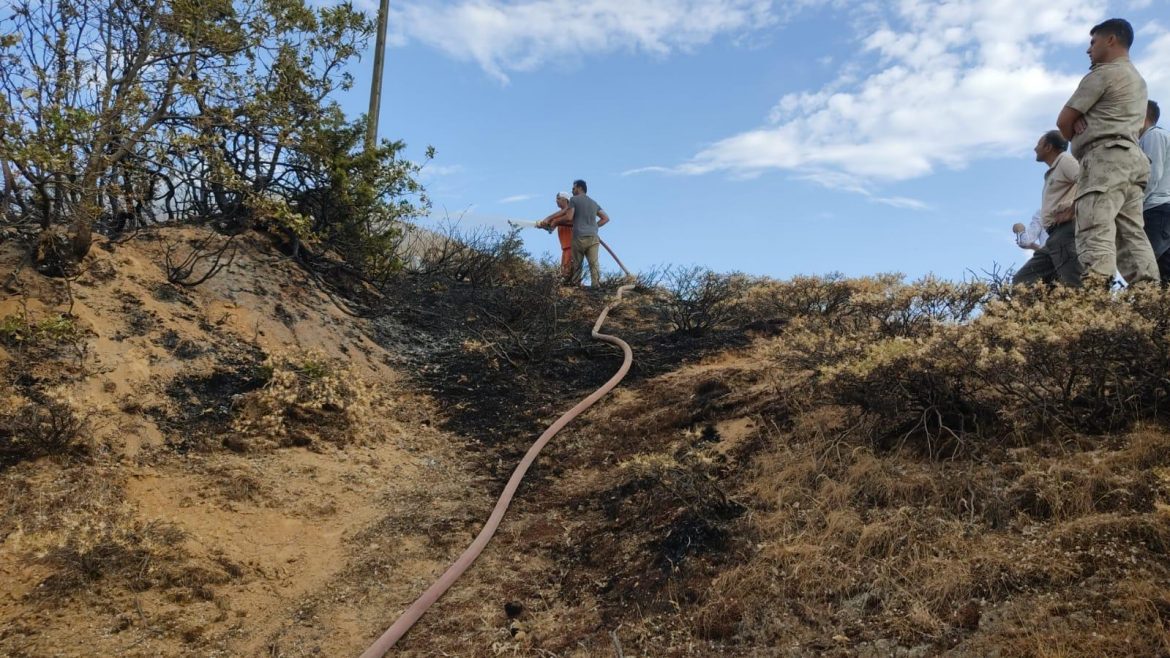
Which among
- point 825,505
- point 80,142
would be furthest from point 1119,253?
point 80,142

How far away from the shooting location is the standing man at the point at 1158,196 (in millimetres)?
5348

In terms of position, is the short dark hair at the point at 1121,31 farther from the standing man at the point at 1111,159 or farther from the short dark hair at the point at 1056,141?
the short dark hair at the point at 1056,141

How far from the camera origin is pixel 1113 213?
4781 mm

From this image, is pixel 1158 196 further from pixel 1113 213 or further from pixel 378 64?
pixel 378 64

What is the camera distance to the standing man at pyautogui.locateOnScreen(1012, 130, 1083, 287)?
5395mm

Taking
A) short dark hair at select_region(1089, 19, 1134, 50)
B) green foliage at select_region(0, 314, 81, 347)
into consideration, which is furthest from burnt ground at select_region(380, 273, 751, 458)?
short dark hair at select_region(1089, 19, 1134, 50)

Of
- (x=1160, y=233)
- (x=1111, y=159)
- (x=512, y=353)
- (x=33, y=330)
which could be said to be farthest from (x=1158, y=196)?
(x=33, y=330)

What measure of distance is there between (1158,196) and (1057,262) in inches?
29.2

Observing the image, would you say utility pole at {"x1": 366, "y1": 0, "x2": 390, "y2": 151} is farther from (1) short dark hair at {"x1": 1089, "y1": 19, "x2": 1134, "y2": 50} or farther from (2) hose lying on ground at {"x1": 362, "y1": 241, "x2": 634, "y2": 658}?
(1) short dark hair at {"x1": 1089, "y1": 19, "x2": 1134, "y2": 50}

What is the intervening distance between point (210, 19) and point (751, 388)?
5.56m

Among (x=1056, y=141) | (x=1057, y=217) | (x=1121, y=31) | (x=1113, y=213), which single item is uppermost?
(x=1121, y=31)

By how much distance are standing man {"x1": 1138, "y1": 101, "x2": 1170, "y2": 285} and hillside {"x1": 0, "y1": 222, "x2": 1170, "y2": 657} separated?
3.59ft

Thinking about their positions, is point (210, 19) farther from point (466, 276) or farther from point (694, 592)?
point (694, 592)

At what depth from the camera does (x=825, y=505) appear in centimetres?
380
